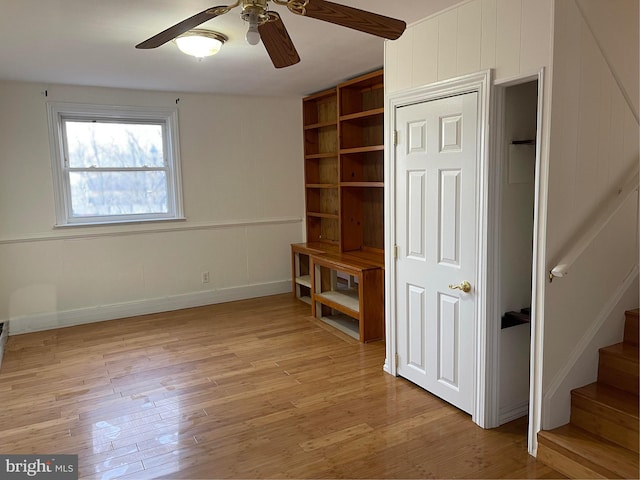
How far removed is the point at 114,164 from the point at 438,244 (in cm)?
366

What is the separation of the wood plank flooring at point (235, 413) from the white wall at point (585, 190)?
62 cm

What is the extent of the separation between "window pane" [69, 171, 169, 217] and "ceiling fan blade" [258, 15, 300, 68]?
322cm

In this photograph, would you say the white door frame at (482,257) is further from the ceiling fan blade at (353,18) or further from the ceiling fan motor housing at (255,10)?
the ceiling fan motor housing at (255,10)

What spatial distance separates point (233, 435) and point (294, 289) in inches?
124

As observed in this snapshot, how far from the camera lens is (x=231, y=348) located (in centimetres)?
412

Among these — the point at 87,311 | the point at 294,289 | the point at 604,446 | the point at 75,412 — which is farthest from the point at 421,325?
the point at 87,311

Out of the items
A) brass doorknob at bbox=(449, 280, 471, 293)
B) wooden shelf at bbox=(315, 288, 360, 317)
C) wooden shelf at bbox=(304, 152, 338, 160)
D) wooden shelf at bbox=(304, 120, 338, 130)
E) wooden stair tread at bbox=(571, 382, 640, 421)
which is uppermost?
wooden shelf at bbox=(304, 120, 338, 130)

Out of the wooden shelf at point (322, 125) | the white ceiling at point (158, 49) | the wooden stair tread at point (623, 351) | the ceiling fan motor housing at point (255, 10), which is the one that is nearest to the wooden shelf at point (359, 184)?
the wooden shelf at point (322, 125)

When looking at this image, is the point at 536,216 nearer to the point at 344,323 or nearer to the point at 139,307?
the point at 344,323

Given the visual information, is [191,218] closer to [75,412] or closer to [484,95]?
[75,412]

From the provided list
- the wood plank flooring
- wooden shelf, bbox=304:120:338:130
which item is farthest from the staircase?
wooden shelf, bbox=304:120:338:130

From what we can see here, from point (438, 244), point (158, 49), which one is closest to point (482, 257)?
point (438, 244)

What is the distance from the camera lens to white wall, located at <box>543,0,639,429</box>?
7.38 ft

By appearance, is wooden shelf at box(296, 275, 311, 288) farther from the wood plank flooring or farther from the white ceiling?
the white ceiling
